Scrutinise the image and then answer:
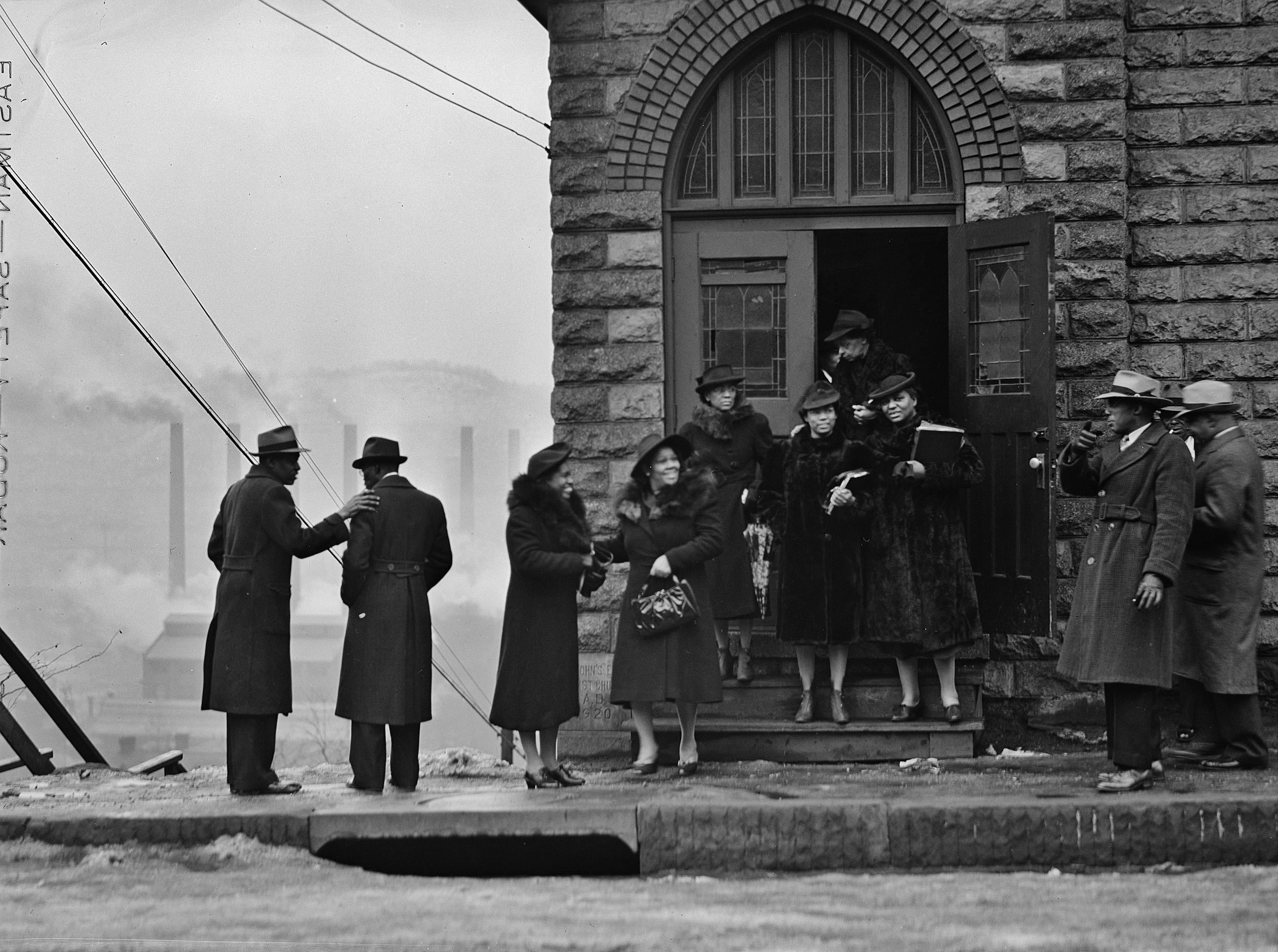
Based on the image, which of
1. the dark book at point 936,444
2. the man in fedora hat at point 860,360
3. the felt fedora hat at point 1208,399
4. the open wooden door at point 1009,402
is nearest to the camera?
the felt fedora hat at point 1208,399

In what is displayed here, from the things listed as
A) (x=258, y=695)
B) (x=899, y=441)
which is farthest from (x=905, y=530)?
(x=258, y=695)

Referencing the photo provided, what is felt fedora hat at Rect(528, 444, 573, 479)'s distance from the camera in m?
8.86

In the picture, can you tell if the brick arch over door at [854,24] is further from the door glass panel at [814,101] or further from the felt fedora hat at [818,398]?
the felt fedora hat at [818,398]

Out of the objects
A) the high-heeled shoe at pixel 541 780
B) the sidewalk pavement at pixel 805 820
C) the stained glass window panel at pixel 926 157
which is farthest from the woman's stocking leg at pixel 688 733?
the stained glass window panel at pixel 926 157

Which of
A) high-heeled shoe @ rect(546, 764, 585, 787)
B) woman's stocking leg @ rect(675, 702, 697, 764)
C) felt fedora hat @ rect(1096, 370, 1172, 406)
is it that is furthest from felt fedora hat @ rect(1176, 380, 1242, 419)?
high-heeled shoe @ rect(546, 764, 585, 787)

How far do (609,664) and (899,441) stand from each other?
2557mm

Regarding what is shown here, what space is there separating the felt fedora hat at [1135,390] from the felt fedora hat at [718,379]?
2310mm

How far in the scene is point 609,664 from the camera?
10.6 meters

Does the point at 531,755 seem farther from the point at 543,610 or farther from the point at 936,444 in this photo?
the point at 936,444

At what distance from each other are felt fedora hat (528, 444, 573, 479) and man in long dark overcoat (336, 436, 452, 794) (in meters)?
0.64

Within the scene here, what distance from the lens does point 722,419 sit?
9.93 metres

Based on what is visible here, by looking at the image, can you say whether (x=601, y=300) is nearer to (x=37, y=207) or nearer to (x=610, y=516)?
(x=610, y=516)

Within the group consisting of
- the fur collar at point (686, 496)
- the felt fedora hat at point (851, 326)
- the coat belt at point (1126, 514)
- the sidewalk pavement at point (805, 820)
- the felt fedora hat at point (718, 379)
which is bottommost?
the sidewalk pavement at point (805, 820)

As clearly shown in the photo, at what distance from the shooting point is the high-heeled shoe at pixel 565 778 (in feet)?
29.5
